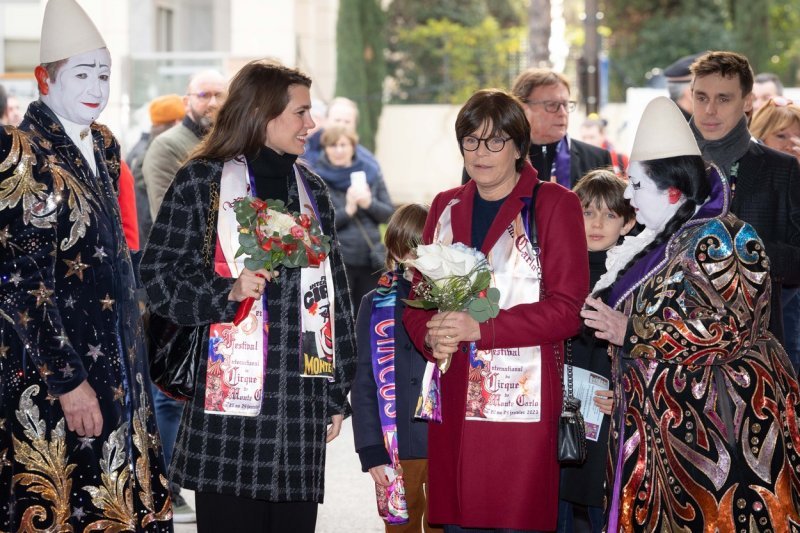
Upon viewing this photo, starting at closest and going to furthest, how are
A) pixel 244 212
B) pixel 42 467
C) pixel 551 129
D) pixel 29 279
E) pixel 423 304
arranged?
pixel 29 279 < pixel 42 467 < pixel 244 212 < pixel 423 304 < pixel 551 129

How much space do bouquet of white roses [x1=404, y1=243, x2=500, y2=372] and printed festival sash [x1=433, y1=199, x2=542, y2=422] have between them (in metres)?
0.16

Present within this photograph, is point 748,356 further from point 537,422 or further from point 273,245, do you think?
point 273,245

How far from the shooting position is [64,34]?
4.46 m

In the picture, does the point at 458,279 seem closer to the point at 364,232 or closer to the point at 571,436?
the point at 571,436

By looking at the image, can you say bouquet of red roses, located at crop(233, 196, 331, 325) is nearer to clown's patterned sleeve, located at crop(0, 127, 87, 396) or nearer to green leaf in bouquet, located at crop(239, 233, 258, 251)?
green leaf in bouquet, located at crop(239, 233, 258, 251)

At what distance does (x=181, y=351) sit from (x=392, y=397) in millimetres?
1088

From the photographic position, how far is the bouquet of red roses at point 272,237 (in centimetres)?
434

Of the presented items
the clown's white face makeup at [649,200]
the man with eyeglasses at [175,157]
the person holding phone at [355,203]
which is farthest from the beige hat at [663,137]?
the person holding phone at [355,203]

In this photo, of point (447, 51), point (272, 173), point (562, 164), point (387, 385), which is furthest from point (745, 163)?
point (447, 51)

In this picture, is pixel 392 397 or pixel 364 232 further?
pixel 364 232

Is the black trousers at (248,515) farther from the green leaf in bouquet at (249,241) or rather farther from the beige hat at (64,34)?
the beige hat at (64,34)

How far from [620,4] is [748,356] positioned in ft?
101

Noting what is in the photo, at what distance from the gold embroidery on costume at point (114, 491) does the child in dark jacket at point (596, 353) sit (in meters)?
1.77

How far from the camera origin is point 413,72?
3206cm
